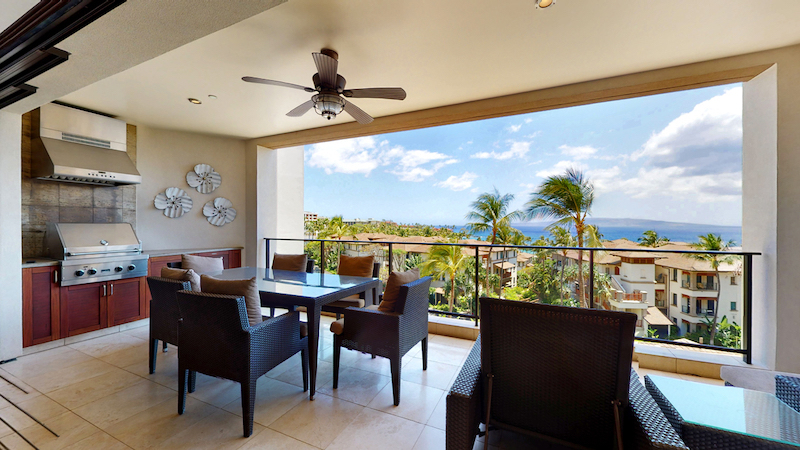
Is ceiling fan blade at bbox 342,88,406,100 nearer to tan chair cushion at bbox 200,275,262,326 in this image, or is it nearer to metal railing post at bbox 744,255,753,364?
tan chair cushion at bbox 200,275,262,326

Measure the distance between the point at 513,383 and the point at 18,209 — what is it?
4.32 meters

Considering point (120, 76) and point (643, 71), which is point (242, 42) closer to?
point (120, 76)

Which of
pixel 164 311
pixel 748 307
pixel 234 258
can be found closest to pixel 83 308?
pixel 164 311

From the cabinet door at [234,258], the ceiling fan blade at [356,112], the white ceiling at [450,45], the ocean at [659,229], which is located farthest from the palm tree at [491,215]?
the ceiling fan blade at [356,112]

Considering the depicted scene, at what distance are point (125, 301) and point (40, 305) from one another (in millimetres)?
669

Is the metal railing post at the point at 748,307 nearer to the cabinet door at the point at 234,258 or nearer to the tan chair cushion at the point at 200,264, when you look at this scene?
the tan chair cushion at the point at 200,264

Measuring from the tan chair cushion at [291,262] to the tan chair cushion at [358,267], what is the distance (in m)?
0.56

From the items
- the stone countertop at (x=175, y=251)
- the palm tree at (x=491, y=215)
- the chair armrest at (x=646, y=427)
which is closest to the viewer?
the chair armrest at (x=646, y=427)

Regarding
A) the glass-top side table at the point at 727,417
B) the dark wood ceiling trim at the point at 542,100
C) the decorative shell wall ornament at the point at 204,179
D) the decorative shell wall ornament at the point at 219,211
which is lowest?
the glass-top side table at the point at 727,417

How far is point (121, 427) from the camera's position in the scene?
6.02ft

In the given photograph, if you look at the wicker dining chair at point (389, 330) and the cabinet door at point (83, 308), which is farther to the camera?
the cabinet door at point (83, 308)

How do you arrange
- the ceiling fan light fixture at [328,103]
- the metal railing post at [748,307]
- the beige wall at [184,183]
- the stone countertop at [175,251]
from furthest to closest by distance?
the beige wall at [184,183] < the stone countertop at [175,251] < the metal railing post at [748,307] < the ceiling fan light fixture at [328,103]

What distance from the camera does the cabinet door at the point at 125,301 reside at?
349 centimetres

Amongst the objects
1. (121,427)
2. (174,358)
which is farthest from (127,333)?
(121,427)
